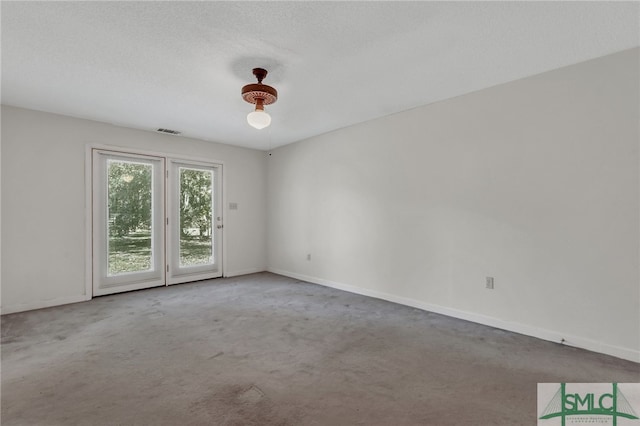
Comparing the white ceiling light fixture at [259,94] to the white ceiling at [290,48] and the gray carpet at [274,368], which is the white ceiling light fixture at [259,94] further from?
the gray carpet at [274,368]

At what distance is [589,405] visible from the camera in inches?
75.5

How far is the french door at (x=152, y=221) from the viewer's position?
14.7 feet

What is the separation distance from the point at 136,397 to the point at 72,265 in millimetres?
3125

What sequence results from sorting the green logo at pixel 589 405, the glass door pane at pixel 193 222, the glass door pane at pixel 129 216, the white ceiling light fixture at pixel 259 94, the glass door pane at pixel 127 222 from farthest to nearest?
the glass door pane at pixel 193 222
the glass door pane at pixel 129 216
the glass door pane at pixel 127 222
the white ceiling light fixture at pixel 259 94
the green logo at pixel 589 405

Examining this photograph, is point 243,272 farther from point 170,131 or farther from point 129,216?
point 170,131

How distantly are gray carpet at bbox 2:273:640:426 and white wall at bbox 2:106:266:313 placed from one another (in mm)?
429

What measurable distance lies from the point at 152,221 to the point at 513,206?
505 cm

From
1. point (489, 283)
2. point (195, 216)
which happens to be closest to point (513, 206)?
point (489, 283)

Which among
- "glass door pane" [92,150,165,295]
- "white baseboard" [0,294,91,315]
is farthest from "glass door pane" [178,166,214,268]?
"white baseboard" [0,294,91,315]

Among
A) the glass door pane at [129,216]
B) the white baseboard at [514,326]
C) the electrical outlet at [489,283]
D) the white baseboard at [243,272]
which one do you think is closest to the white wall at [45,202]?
the glass door pane at [129,216]

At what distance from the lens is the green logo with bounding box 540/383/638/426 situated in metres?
1.83

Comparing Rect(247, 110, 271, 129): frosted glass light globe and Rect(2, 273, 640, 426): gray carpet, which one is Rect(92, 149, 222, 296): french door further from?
Rect(247, 110, 271, 129): frosted glass light globe

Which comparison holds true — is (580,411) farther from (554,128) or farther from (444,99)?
(444,99)

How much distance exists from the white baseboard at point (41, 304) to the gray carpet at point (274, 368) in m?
0.20
